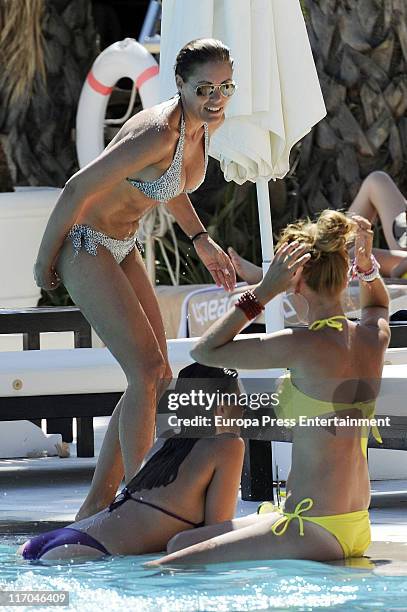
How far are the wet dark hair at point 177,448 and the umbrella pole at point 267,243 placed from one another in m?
1.67

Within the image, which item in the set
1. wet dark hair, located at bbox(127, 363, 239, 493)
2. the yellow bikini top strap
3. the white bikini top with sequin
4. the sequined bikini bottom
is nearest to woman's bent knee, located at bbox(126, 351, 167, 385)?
wet dark hair, located at bbox(127, 363, 239, 493)

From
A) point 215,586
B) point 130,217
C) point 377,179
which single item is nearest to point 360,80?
point 377,179

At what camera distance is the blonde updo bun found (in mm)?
4016

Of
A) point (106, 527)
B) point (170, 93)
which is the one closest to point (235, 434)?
point (106, 527)

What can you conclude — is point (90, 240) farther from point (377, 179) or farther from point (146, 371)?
point (377, 179)

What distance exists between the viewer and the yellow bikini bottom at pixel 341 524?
13.2ft

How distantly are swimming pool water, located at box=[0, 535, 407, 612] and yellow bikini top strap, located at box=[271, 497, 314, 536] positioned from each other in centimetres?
9

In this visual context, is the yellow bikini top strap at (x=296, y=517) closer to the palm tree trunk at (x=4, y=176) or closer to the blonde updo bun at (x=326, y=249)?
the blonde updo bun at (x=326, y=249)

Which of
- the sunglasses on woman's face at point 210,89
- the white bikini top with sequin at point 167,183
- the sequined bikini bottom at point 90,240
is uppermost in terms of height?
the sunglasses on woman's face at point 210,89

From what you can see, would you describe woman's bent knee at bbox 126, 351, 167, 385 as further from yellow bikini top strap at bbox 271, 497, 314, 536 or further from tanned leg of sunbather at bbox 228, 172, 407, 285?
tanned leg of sunbather at bbox 228, 172, 407, 285

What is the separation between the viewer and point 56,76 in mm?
12141

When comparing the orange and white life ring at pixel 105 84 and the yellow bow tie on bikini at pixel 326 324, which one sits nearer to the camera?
the yellow bow tie on bikini at pixel 326 324

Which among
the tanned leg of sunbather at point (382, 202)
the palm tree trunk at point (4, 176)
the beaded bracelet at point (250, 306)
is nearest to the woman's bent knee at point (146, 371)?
the beaded bracelet at point (250, 306)

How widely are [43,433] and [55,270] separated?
2658 millimetres
